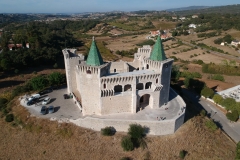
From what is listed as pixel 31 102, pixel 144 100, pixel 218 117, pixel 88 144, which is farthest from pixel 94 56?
pixel 218 117

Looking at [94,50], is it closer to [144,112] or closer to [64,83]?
[144,112]

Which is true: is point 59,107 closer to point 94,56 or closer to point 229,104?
point 94,56

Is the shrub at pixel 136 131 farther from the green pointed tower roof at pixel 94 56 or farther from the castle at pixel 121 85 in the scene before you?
the green pointed tower roof at pixel 94 56

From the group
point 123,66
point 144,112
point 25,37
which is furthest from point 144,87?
point 25,37

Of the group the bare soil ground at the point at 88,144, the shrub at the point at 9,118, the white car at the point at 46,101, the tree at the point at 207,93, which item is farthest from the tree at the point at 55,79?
the tree at the point at 207,93

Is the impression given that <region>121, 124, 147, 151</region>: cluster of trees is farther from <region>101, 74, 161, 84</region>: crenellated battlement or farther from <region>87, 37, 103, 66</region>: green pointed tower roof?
<region>87, 37, 103, 66</region>: green pointed tower roof
